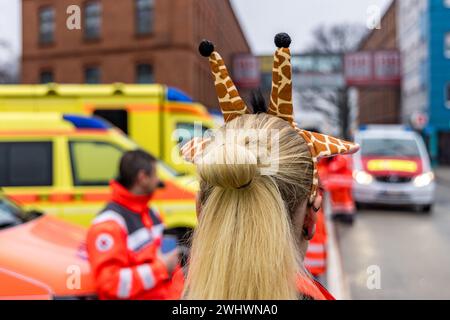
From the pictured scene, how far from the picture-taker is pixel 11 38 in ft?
7.47

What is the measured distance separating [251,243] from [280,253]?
0.18ft

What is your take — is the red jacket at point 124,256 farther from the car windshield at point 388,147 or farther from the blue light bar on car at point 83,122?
the car windshield at point 388,147

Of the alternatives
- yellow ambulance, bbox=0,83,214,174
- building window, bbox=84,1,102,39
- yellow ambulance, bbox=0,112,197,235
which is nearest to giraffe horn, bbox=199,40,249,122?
building window, bbox=84,1,102,39

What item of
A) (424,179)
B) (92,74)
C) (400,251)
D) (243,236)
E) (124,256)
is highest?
(92,74)

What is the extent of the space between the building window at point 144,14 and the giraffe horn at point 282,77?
860 mm

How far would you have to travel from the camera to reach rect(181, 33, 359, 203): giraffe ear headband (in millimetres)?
972

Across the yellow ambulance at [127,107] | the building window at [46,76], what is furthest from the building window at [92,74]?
the yellow ambulance at [127,107]

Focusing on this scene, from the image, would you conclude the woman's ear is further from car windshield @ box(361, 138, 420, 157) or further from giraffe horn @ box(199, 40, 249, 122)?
car windshield @ box(361, 138, 420, 157)

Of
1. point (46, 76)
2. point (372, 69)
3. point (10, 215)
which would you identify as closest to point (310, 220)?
point (372, 69)

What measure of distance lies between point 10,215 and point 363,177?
245 inches

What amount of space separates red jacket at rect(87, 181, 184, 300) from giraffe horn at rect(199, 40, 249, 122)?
96 centimetres

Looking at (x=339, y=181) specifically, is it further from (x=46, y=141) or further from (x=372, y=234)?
(x=372, y=234)

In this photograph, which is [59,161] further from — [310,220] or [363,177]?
[363,177]

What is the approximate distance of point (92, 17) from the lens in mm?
1655
